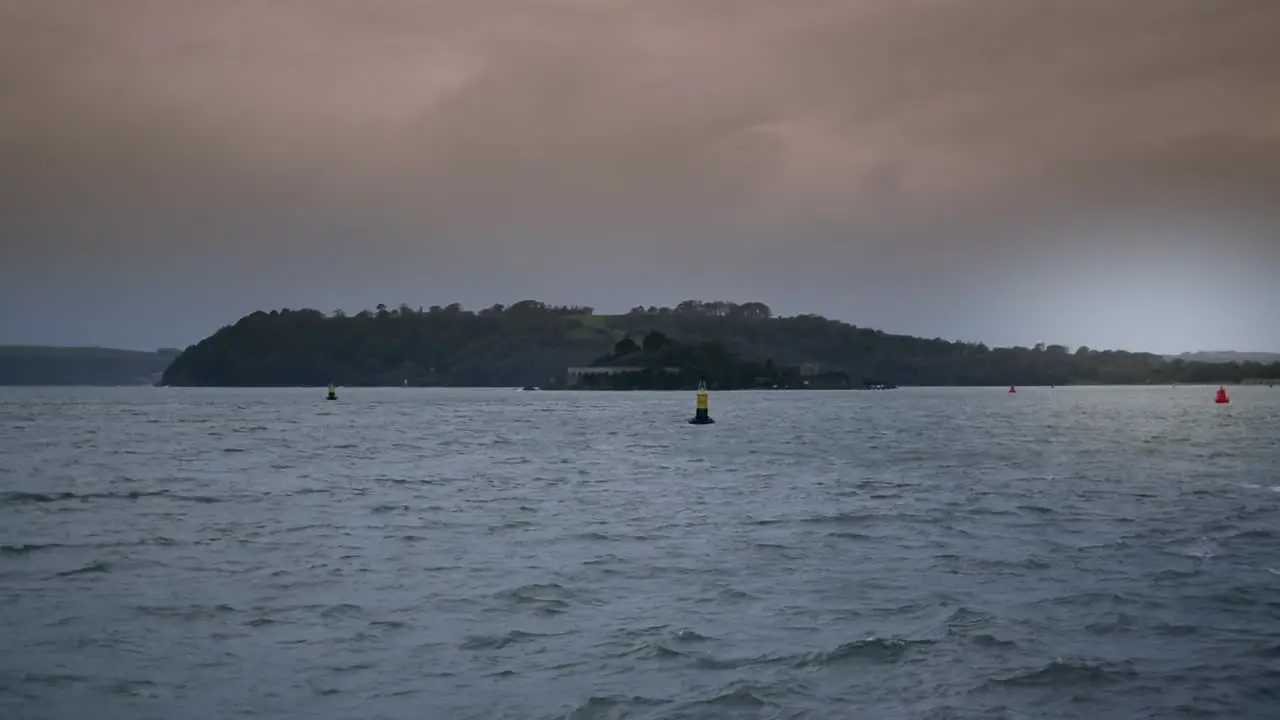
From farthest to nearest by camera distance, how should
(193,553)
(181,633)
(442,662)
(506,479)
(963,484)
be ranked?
(506,479) → (963,484) → (193,553) → (181,633) → (442,662)

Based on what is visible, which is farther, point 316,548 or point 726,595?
point 316,548

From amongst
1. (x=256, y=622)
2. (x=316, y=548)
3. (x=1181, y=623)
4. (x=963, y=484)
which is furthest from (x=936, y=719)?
(x=963, y=484)

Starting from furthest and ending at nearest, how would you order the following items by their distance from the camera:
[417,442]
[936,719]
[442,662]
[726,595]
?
[417,442]
[726,595]
[442,662]
[936,719]

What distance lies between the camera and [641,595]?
1847 cm

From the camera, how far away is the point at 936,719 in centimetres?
1202

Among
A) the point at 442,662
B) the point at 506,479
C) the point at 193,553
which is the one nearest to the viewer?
the point at 442,662

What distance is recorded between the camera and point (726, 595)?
60.4ft

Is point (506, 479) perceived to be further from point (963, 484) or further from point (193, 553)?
point (193, 553)

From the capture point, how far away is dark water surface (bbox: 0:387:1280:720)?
42.3 feet

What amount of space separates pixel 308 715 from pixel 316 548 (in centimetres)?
1181

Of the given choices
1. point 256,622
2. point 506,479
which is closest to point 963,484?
point 506,479

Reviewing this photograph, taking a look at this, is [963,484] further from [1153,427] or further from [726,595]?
[1153,427]

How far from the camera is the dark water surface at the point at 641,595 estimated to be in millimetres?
12906

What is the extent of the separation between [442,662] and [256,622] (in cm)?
356
